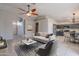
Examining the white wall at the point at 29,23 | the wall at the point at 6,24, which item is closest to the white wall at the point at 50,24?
the white wall at the point at 29,23

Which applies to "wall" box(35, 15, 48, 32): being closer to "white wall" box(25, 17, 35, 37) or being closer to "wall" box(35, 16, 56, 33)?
"wall" box(35, 16, 56, 33)

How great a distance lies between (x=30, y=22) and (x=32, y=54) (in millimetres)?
697

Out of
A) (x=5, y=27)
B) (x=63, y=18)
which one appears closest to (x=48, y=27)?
(x=63, y=18)

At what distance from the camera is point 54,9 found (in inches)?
91.7

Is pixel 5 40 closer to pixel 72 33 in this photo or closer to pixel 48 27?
pixel 48 27

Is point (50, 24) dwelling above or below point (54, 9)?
below

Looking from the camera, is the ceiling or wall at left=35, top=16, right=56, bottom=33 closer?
the ceiling

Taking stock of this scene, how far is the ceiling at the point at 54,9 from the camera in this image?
7.45ft

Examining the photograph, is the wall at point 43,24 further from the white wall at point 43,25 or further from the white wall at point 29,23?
the white wall at point 29,23

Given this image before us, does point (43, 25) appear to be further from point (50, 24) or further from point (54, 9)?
point (54, 9)

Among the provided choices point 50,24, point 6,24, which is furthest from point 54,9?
point 6,24

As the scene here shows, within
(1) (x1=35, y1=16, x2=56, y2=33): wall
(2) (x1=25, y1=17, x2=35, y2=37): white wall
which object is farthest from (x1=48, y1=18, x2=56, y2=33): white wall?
(2) (x1=25, y1=17, x2=35, y2=37): white wall

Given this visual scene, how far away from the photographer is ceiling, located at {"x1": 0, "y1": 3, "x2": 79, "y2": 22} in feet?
7.45

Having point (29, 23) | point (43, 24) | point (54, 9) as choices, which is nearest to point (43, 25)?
point (43, 24)
